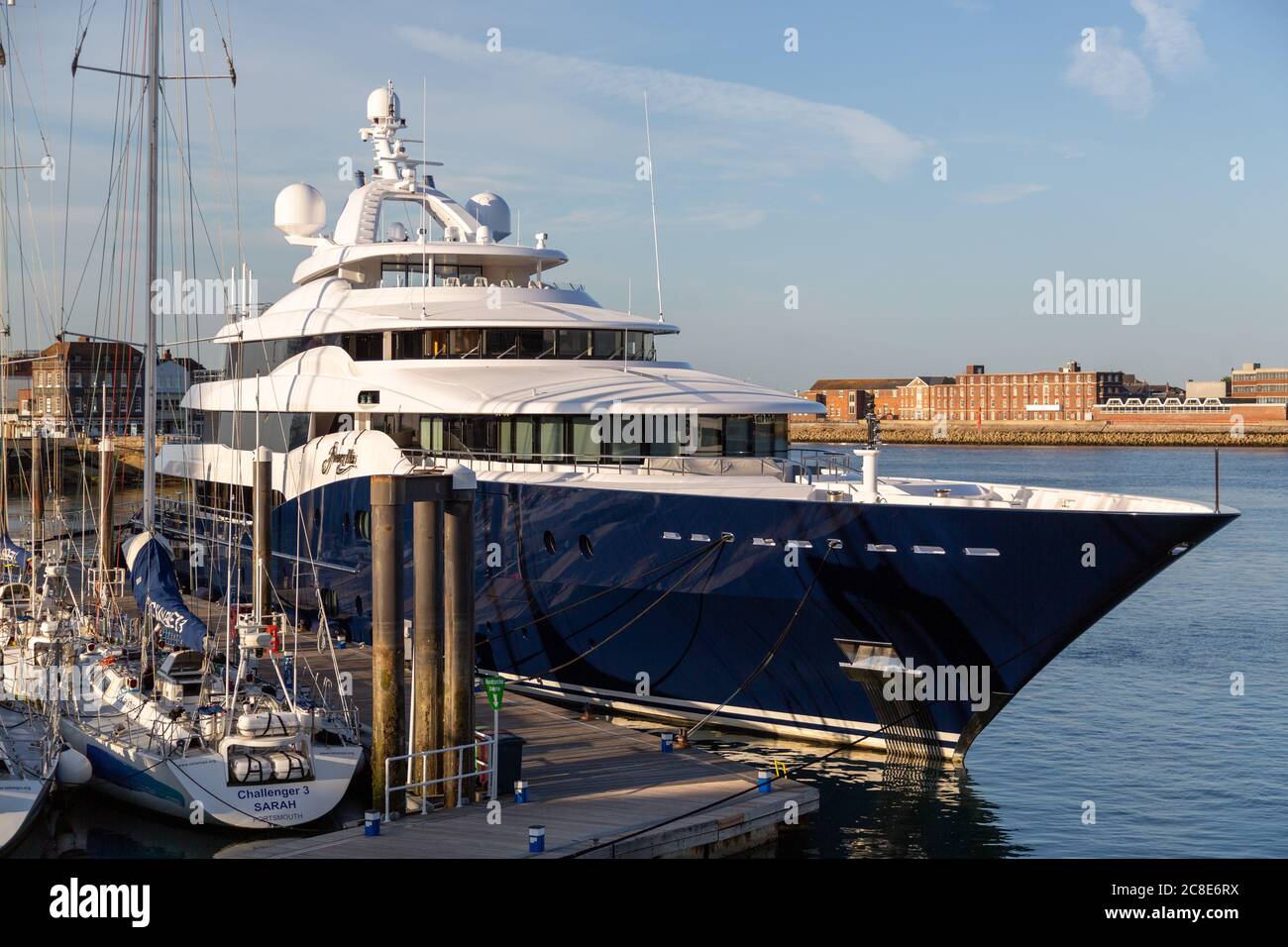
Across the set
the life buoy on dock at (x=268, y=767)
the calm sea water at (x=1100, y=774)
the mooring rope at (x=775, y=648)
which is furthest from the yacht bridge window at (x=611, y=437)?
the life buoy on dock at (x=268, y=767)

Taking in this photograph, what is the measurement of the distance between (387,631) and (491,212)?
17177mm

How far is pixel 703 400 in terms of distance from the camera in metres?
20.7

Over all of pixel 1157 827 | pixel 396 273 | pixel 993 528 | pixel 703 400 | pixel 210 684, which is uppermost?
pixel 396 273

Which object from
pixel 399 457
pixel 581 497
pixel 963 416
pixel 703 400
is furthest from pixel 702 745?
pixel 963 416

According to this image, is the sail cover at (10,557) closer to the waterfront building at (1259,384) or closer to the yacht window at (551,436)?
the yacht window at (551,436)

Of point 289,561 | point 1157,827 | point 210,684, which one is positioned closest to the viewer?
point 210,684

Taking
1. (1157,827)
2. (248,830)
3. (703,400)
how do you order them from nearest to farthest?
1. (248,830)
2. (1157,827)
3. (703,400)

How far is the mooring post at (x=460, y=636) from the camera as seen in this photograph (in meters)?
14.2

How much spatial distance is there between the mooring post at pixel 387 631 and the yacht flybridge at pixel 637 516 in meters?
5.07

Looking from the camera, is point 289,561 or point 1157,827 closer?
point 1157,827

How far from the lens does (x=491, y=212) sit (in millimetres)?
29781

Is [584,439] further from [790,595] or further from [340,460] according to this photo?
[340,460]
